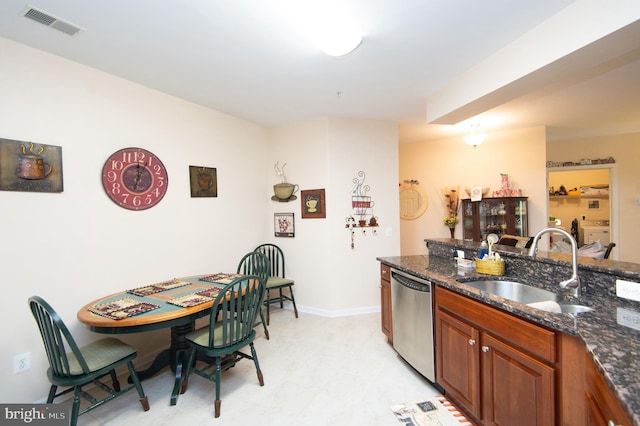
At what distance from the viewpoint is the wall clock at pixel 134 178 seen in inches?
100.0

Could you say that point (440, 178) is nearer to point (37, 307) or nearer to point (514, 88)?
point (514, 88)

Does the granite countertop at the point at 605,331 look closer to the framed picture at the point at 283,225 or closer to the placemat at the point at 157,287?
the placemat at the point at 157,287

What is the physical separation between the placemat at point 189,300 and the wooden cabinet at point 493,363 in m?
1.76

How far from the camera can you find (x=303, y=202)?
4.02m

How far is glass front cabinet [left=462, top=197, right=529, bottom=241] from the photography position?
460 centimetres

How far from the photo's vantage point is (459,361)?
1.89m

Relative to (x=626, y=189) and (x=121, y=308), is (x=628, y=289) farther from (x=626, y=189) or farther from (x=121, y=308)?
(x=626, y=189)

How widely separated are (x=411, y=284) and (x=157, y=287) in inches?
88.6

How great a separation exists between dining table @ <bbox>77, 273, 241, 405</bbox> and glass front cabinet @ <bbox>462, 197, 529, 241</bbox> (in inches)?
158

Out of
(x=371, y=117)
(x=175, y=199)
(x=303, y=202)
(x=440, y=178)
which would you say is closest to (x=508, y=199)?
(x=440, y=178)

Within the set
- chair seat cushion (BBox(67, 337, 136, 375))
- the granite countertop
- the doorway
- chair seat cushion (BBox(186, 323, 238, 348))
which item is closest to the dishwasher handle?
the granite countertop

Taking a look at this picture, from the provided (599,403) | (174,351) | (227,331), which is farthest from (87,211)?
(599,403)

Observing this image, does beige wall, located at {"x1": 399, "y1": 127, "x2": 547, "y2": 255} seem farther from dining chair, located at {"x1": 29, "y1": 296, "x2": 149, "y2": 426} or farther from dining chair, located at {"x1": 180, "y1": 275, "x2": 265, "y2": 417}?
dining chair, located at {"x1": 29, "y1": 296, "x2": 149, "y2": 426}

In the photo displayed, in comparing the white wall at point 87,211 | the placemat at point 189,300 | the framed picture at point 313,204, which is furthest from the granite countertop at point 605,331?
the white wall at point 87,211
